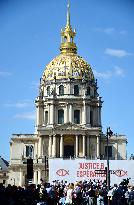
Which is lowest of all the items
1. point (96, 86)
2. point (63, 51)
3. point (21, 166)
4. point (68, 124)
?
point (21, 166)

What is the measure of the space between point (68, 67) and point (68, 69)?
0.38 m

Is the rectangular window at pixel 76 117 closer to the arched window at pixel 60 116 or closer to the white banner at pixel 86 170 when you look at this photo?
the arched window at pixel 60 116

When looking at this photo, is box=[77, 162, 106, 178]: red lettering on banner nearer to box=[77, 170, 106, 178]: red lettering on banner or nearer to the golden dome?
box=[77, 170, 106, 178]: red lettering on banner

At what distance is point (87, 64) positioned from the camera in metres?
99.5

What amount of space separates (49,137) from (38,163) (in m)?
4.92

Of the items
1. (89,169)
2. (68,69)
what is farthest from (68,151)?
(89,169)

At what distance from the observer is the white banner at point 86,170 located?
4278 centimetres

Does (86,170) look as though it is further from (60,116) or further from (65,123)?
(60,116)

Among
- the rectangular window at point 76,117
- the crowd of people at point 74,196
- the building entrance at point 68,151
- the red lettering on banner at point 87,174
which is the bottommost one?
the crowd of people at point 74,196

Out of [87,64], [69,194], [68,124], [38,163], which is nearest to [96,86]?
[87,64]

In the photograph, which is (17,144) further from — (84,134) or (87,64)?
(87,64)

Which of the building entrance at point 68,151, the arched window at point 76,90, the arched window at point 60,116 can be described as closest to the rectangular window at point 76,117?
the arched window at point 60,116

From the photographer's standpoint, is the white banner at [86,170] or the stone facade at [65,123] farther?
the stone facade at [65,123]

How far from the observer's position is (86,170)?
4278cm
